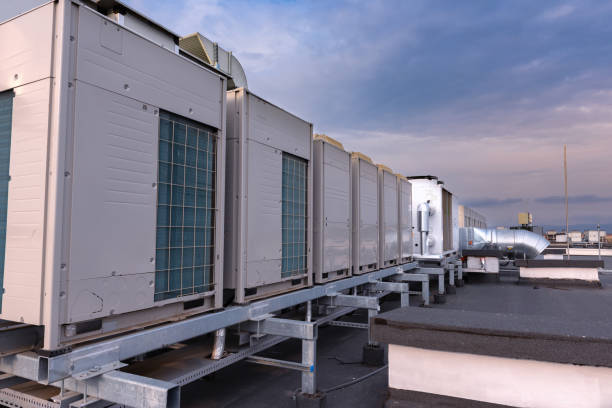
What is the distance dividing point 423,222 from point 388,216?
430 centimetres

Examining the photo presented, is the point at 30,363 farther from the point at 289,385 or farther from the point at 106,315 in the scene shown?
the point at 289,385

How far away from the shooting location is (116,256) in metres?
2.98

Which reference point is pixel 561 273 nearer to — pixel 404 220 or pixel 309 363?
pixel 404 220

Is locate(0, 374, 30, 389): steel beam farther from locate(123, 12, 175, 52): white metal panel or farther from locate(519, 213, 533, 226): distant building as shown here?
locate(519, 213, 533, 226): distant building

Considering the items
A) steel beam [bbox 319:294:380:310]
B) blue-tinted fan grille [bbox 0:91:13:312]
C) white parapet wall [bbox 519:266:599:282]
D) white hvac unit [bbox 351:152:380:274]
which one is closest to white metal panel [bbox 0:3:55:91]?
blue-tinted fan grille [bbox 0:91:13:312]

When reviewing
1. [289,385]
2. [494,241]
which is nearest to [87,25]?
[289,385]

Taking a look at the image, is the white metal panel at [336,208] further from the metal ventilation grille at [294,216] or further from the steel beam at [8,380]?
the steel beam at [8,380]

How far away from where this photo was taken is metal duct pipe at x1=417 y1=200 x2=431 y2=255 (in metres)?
13.2

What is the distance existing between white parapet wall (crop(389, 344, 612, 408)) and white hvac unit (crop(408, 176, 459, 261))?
987 cm

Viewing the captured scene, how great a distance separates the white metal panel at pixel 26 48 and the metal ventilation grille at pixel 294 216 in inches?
117

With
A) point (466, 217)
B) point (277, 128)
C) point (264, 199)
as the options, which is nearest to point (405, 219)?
point (277, 128)

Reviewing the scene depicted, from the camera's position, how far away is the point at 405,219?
35.7 feet

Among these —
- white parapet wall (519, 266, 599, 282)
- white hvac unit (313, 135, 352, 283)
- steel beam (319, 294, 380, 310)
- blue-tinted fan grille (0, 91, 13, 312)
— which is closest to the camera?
blue-tinted fan grille (0, 91, 13, 312)

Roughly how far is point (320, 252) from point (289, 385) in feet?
6.32
